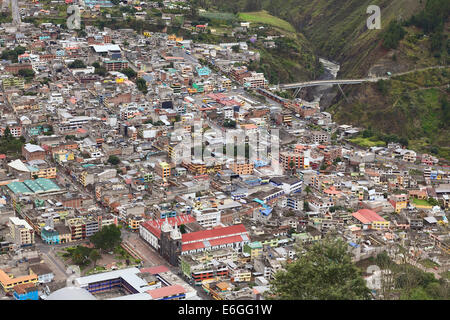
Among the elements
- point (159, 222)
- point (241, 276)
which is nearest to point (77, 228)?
point (159, 222)

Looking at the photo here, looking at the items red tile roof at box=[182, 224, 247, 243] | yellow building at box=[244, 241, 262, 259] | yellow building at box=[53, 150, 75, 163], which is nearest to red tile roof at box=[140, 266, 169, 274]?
red tile roof at box=[182, 224, 247, 243]

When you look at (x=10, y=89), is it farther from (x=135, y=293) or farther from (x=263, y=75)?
(x=135, y=293)

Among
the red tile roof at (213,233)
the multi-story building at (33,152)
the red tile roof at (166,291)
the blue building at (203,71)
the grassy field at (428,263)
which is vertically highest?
the blue building at (203,71)

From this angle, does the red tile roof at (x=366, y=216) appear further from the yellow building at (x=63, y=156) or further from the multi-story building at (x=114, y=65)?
the multi-story building at (x=114, y=65)

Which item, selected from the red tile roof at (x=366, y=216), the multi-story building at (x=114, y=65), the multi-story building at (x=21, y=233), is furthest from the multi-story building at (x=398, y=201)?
the multi-story building at (x=114, y=65)

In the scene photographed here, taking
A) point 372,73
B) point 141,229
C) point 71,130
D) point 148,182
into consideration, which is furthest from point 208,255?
point 372,73

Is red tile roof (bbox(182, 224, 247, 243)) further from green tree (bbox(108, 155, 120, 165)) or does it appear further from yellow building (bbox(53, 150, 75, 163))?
yellow building (bbox(53, 150, 75, 163))
